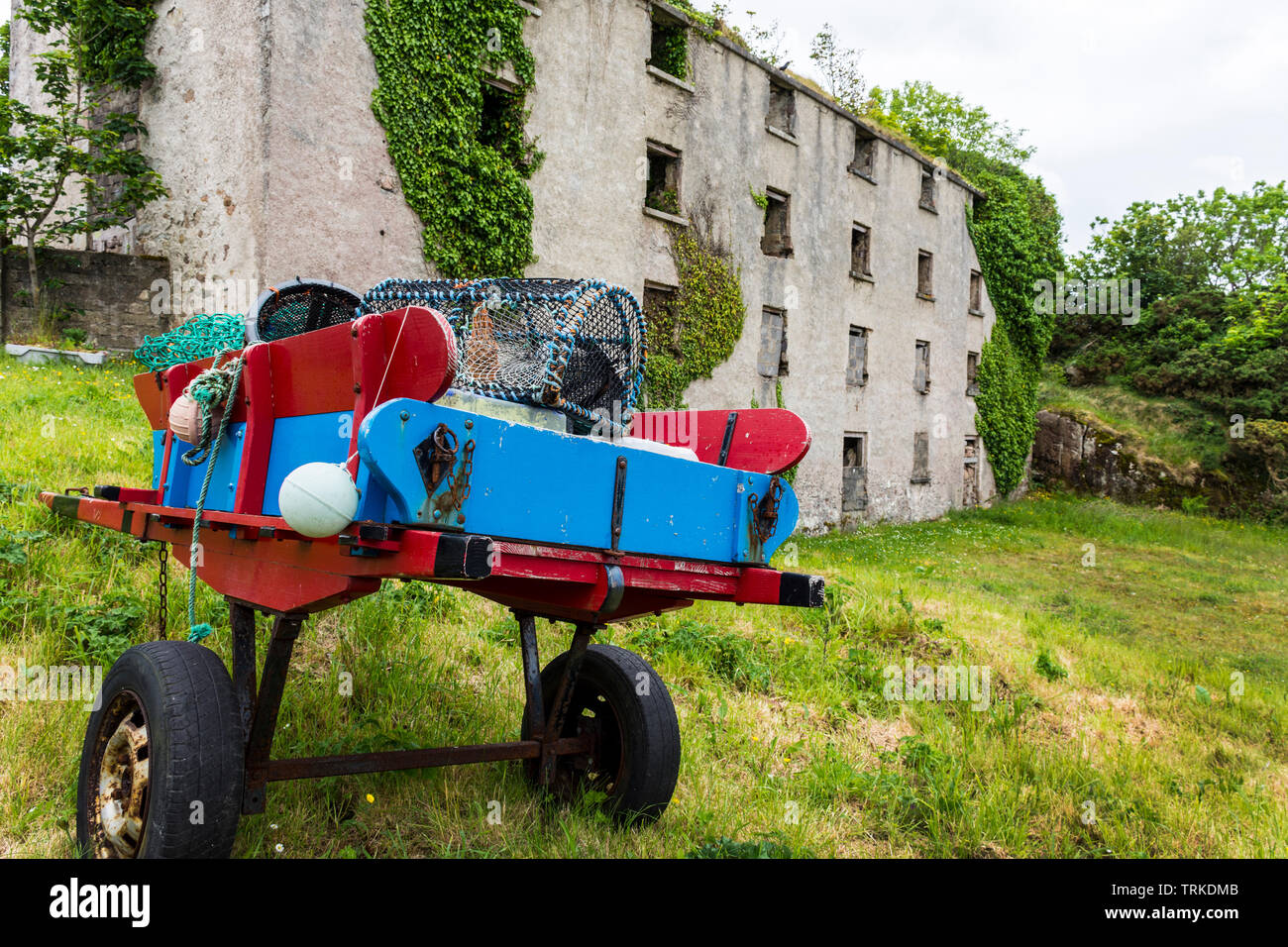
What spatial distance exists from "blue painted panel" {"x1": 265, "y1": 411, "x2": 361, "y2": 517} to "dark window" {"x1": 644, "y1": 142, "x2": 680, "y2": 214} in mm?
13824

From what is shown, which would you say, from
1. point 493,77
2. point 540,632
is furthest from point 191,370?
point 493,77

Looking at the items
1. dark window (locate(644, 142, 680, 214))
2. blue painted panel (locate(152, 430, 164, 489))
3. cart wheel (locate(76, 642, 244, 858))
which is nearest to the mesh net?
blue painted panel (locate(152, 430, 164, 489))

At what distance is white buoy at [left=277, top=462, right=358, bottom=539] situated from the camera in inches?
92.8

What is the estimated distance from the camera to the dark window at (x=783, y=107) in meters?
19.2

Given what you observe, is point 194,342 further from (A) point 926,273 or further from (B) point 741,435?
(A) point 926,273

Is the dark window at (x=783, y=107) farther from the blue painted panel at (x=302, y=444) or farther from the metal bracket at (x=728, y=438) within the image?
the blue painted panel at (x=302, y=444)

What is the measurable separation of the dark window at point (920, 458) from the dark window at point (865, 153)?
23.8ft

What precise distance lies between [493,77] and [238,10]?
359 centimetres

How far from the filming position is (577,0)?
47.5 ft

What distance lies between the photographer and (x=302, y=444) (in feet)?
9.61

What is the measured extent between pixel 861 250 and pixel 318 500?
2146 cm

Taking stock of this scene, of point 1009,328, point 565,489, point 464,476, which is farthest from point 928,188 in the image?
point 464,476

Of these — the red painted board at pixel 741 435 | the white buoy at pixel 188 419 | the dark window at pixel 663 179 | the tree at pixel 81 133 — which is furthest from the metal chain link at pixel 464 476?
the dark window at pixel 663 179

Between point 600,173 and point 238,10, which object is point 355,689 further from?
point 600,173
